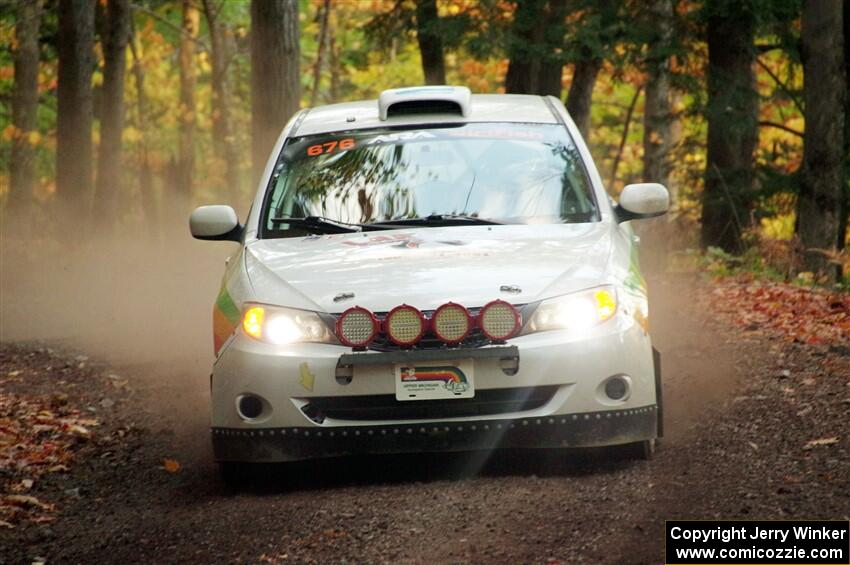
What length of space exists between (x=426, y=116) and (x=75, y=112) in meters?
15.8

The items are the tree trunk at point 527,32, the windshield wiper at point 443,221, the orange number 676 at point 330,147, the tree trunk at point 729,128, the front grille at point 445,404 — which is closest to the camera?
the front grille at point 445,404

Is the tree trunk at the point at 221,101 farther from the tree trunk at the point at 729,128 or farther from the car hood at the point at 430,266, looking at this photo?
the car hood at the point at 430,266

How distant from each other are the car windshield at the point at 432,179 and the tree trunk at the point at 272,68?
8850 millimetres

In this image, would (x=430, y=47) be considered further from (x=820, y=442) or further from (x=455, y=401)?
(x=455, y=401)

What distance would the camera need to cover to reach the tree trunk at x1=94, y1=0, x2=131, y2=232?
25047 mm

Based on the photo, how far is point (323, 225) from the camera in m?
7.66

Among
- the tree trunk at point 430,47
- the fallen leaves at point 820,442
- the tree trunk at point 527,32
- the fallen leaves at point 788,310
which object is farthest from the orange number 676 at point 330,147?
the tree trunk at point 430,47

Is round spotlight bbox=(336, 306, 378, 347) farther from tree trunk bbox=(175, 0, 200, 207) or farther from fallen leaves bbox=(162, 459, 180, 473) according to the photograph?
tree trunk bbox=(175, 0, 200, 207)

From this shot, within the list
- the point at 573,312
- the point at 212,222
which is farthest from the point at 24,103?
the point at 573,312

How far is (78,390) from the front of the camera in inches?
430

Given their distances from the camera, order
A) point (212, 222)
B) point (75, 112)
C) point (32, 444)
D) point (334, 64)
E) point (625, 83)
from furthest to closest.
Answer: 1. point (334, 64)
2. point (625, 83)
3. point (75, 112)
4. point (32, 444)
5. point (212, 222)

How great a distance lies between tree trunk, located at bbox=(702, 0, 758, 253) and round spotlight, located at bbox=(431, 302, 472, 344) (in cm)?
1340

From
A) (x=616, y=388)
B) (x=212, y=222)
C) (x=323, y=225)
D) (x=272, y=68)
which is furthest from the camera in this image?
(x=272, y=68)

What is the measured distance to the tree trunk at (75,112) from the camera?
22625mm
